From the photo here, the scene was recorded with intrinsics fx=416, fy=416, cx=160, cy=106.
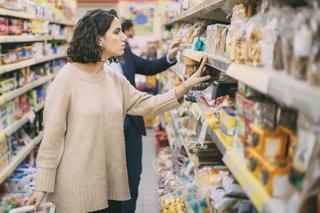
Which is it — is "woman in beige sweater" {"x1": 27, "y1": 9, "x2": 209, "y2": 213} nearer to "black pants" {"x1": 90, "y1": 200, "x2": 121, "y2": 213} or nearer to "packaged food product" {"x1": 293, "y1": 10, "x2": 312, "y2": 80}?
"black pants" {"x1": 90, "y1": 200, "x2": 121, "y2": 213}

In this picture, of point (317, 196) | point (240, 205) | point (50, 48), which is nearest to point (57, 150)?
point (240, 205)

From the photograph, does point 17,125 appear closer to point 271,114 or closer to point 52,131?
point 52,131

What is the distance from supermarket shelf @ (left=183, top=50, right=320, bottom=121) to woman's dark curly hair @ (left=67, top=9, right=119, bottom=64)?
3.79ft

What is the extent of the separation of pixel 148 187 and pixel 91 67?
2.74 metres

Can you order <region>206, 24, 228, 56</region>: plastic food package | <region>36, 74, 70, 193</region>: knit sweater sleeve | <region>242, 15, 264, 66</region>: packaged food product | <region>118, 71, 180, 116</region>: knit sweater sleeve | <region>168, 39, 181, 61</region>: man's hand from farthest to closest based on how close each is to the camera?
<region>168, 39, 181, 61</region>: man's hand, <region>118, 71, 180, 116</region>: knit sweater sleeve, <region>36, 74, 70, 193</region>: knit sweater sleeve, <region>206, 24, 228, 56</region>: plastic food package, <region>242, 15, 264, 66</region>: packaged food product

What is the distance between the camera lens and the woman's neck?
2.40 m

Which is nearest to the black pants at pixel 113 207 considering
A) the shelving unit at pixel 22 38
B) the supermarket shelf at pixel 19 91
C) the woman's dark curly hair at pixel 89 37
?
the woman's dark curly hair at pixel 89 37

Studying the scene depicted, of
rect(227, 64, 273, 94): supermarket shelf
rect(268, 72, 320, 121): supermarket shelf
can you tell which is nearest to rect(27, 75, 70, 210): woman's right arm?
rect(227, 64, 273, 94): supermarket shelf

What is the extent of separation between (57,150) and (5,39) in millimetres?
1805

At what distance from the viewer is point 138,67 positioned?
4000 millimetres

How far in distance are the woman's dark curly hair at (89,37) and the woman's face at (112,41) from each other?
1.0 inches

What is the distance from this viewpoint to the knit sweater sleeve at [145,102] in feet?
8.62

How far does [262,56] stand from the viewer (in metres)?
1.31

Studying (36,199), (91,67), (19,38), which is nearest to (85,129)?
(91,67)
